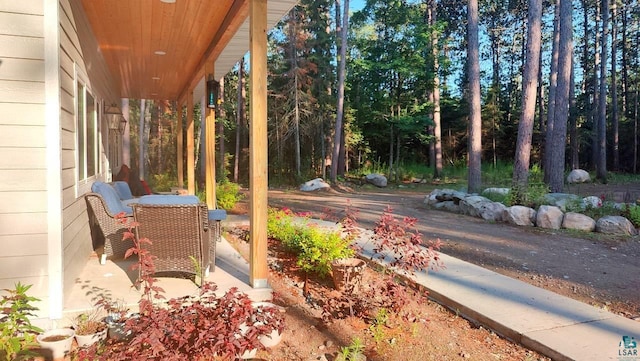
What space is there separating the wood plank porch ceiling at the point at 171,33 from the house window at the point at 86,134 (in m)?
0.76

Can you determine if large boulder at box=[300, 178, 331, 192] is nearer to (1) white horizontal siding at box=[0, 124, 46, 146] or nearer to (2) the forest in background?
(2) the forest in background

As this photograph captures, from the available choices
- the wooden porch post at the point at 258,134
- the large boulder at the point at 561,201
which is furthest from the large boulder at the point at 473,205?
the wooden porch post at the point at 258,134

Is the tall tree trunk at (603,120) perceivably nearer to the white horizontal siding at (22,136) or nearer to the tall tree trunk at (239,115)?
the tall tree trunk at (239,115)

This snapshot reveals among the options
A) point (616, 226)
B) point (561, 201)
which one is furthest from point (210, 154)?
point (561, 201)

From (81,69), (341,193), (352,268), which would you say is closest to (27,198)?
(81,69)

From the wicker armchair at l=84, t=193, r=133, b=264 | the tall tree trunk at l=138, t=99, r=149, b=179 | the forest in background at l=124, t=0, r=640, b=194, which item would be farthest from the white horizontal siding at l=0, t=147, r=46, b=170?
the tall tree trunk at l=138, t=99, r=149, b=179

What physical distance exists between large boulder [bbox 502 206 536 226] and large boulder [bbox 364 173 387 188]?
987 centimetres

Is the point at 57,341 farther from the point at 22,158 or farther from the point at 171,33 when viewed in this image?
the point at 171,33

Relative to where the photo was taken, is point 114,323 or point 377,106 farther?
point 377,106

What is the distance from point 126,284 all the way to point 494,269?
13.0ft

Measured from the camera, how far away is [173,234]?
3.47 metres

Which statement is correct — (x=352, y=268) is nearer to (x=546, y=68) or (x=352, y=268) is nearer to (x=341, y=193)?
(x=341, y=193)

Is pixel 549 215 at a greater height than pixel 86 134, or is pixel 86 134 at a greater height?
pixel 86 134

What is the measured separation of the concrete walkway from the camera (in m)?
2.79
